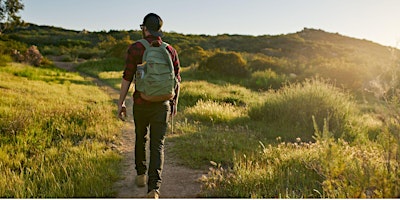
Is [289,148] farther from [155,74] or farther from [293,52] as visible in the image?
[293,52]

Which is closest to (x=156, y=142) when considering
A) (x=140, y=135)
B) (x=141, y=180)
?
(x=140, y=135)

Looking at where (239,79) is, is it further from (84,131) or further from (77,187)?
(77,187)

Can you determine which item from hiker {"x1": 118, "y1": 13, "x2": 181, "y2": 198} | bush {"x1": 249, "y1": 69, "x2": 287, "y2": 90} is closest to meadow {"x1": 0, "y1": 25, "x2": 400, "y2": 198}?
hiker {"x1": 118, "y1": 13, "x2": 181, "y2": 198}

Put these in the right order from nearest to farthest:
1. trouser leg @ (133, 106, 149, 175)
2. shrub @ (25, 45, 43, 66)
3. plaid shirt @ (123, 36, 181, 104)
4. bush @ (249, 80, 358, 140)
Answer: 1. plaid shirt @ (123, 36, 181, 104)
2. trouser leg @ (133, 106, 149, 175)
3. bush @ (249, 80, 358, 140)
4. shrub @ (25, 45, 43, 66)

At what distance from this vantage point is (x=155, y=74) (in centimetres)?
403

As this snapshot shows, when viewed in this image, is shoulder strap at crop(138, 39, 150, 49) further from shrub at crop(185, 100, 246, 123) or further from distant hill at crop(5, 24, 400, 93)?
shrub at crop(185, 100, 246, 123)

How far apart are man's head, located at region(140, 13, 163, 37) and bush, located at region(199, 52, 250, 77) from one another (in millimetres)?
18987

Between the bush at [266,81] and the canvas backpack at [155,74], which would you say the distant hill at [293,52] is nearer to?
the bush at [266,81]

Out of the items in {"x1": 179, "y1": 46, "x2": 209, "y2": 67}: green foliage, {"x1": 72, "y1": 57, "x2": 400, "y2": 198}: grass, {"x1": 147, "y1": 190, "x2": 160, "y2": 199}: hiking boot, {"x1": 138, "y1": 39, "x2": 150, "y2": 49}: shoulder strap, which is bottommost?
{"x1": 147, "y1": 190, "x2": 160, "y2": 199}: hiking boot

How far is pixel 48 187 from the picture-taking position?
4398 millimetres

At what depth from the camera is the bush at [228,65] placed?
23.1 metres

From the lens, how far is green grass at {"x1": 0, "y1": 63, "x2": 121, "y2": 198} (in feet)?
14.3

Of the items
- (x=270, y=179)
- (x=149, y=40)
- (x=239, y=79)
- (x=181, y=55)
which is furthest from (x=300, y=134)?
(x=181, y=55)

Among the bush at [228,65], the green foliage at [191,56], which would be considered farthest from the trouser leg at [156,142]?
A: the green foliage at [191,56]
